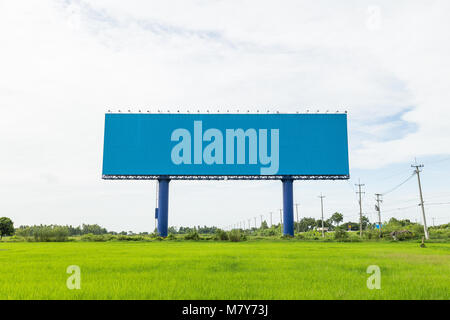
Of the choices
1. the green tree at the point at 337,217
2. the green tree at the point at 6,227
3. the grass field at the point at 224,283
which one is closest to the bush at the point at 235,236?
the grass field at the point at 224,283

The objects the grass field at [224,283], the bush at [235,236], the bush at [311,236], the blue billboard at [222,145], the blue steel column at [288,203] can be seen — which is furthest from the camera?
the bush at [311,236]

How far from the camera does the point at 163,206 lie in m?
45.5

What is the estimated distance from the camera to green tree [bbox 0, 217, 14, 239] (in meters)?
62.3

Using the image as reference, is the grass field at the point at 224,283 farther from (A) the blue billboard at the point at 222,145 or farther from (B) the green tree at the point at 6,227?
(B) the green tree at the point at 6,227

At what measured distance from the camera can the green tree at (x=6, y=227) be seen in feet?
205

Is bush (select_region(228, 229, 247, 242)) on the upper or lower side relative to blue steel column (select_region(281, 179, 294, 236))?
lower

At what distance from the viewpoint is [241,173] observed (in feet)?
144

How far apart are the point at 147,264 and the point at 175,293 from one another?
21.4ft

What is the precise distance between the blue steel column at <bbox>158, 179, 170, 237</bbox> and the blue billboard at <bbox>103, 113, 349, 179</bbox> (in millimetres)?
1618

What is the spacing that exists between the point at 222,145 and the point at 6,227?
43.0 meters

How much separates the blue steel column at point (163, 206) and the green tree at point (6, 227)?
33452 millimetres

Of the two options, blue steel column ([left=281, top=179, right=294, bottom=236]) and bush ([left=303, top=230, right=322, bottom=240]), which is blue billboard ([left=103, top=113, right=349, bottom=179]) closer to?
blue steel column ([left=281, top=179, right=294, bottom=236])

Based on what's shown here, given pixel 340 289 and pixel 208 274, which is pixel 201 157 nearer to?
pixel 208 274

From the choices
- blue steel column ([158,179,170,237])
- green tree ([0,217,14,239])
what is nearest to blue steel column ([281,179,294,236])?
blue steel column ([158,179,170,237])
